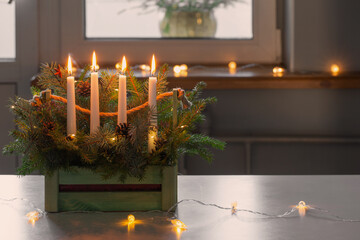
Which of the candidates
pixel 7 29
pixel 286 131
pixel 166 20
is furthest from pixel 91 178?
pixel 7 29

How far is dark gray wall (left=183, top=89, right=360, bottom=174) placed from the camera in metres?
2.13

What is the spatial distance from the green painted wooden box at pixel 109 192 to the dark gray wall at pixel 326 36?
4.40 ft

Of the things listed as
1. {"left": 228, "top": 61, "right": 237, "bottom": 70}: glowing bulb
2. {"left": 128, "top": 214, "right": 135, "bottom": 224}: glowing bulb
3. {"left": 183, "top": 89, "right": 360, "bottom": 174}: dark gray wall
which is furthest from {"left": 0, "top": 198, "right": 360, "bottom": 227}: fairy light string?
{"left": 228, "top": 61, "right": 237, "bottom": 70}: glowing bulb

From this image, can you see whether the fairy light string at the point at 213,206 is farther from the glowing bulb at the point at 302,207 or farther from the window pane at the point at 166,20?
the window pane at the point at 166,20

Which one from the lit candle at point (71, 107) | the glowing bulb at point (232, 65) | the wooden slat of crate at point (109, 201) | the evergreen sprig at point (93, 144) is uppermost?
the glowing bulb at point (232, 65)

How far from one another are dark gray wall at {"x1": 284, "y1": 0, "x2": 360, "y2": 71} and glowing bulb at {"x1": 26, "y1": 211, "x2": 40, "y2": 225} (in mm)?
1443

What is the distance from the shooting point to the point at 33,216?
0.87m

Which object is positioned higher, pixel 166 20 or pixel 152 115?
pixel 166 20

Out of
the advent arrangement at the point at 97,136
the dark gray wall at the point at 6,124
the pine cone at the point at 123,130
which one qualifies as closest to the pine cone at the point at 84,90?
the advent arrangement at the point at 97,136

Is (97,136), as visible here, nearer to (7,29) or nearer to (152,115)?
(152,115)

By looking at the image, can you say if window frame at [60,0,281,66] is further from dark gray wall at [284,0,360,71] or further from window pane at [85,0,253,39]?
dark gray wall at [284,0,360,71]

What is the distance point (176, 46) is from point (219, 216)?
145 cm

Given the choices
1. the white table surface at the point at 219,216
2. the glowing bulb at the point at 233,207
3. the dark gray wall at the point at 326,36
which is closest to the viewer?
the white table surface at the point at 219,216

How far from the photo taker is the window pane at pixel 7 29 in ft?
7.54
